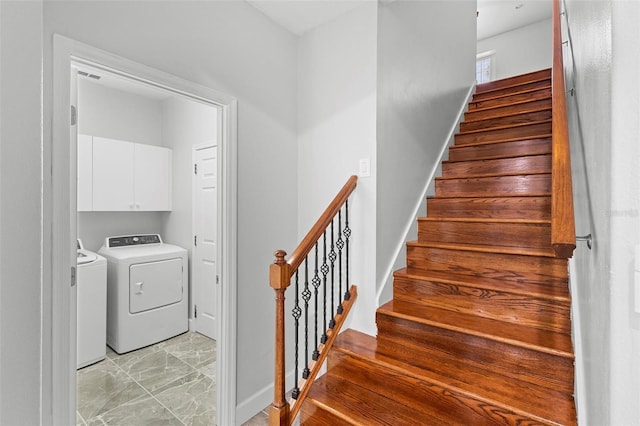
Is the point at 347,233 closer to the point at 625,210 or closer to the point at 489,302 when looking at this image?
the point at 489,302

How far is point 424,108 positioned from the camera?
2.82 meters

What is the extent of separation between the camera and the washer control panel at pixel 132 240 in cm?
347

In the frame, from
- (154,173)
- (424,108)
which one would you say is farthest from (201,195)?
(424,108)

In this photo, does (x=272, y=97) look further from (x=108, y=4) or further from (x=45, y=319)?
(x=45, y=319)

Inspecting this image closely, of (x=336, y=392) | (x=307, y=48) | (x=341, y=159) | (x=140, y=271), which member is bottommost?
(x=336, y=392)

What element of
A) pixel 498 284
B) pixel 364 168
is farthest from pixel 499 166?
pixel 364 168

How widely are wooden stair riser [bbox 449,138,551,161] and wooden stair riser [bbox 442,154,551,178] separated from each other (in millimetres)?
54

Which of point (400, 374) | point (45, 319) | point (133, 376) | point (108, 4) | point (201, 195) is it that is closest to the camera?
point (45, 319)

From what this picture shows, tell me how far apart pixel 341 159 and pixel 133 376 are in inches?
98.4

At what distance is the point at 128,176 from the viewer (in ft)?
11.5

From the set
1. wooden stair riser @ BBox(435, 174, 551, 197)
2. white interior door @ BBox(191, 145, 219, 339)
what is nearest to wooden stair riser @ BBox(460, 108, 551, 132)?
wooden stair riser @ BBox(435, 174, 551, 197)

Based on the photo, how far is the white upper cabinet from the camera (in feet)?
10.8

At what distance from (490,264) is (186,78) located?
2.19 m

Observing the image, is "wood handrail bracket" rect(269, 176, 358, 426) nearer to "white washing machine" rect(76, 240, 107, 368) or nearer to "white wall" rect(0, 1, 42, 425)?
"white wall" rect(0, 1, 42, 425)
